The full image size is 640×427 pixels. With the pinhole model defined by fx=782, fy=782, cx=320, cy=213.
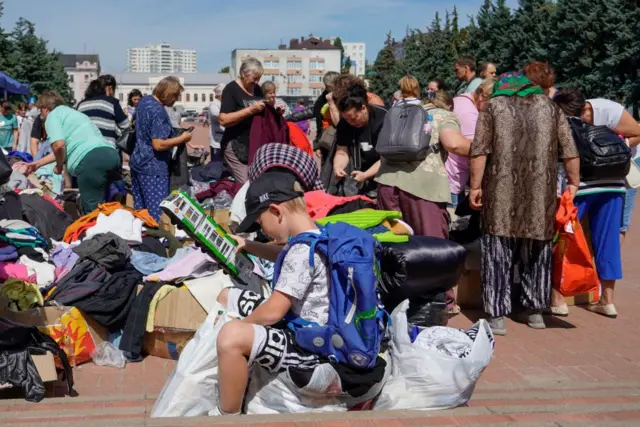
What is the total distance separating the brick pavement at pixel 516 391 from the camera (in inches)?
137

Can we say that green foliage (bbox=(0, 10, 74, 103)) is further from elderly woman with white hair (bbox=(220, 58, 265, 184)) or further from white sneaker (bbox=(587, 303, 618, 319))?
white sneaker (bbox=(587, 303, 618, 319))

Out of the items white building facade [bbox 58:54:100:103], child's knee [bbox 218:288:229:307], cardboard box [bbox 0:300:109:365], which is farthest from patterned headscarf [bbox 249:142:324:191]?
white building facade [bbox 58:54:100:103]

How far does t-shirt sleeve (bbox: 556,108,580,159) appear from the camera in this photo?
225 inches

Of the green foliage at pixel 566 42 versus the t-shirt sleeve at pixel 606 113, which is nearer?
the t-shirt sleeve at pixel 606 113

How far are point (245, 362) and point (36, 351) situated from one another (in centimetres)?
148

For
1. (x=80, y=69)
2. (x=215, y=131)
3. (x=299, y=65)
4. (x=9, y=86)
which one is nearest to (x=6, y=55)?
(x=9, y=86)

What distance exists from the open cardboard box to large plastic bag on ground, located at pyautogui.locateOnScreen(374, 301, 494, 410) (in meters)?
1.66

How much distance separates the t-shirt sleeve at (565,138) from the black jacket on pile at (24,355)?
12.2 ft

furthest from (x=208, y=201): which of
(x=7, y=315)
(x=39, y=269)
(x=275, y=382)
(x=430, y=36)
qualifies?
(x=430, y=36)

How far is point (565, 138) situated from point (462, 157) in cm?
94

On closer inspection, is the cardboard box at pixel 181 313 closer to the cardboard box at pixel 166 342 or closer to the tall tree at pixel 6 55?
the cardboard box at pixel 166 342

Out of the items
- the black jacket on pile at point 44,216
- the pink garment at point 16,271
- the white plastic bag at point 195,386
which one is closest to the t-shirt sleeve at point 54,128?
the black jacket on pile at point 44,216

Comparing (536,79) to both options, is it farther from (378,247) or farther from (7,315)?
(7,315)

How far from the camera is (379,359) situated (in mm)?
3807
